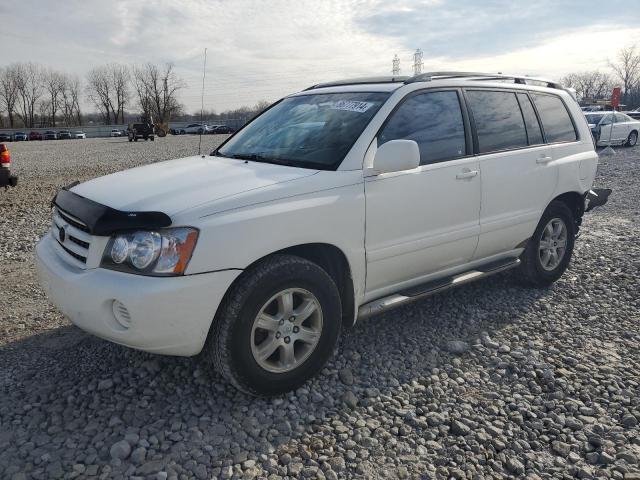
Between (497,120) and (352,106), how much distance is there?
1.35 metres

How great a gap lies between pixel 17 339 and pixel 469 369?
319 cm

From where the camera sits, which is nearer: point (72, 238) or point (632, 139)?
point (72, 238)

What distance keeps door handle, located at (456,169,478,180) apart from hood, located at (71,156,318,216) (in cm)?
121

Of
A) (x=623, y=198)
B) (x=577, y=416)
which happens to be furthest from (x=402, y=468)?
(x=623, y=198)

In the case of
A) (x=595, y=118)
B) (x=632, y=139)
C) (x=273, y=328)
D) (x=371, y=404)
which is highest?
(x=595, y=118)

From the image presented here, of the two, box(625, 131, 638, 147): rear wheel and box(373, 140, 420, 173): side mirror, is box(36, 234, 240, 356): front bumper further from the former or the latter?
box(625, 131, 638, 147): rear wheel

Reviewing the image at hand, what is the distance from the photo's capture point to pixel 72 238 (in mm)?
3064

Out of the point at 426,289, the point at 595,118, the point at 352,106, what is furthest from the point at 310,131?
the point at 595,118

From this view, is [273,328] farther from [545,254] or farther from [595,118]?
[595,118]

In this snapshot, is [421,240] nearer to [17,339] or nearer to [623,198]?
[17,339]

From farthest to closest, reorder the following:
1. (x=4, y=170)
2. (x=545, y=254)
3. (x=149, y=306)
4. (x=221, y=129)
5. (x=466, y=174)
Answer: (x=221, y=129) → (x=4, y=170) → (x=545, y=254) → (x=466, y=174) → (x=149, y=306)

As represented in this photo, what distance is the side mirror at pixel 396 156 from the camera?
3.20 metres

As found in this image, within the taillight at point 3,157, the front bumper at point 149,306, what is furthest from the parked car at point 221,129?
the front bumper at point 149,306

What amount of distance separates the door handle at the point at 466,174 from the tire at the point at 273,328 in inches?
53.5
